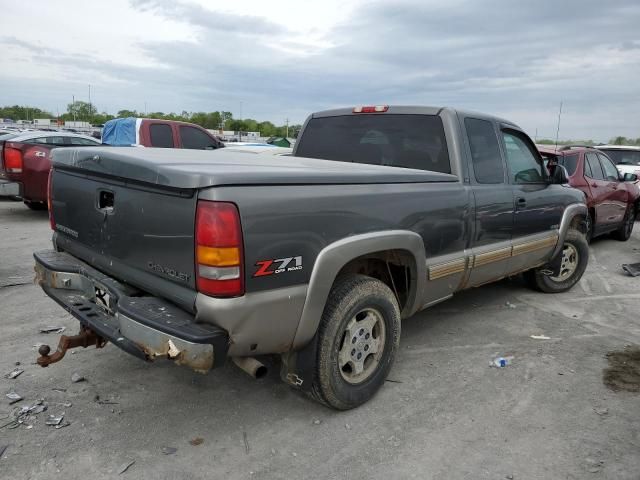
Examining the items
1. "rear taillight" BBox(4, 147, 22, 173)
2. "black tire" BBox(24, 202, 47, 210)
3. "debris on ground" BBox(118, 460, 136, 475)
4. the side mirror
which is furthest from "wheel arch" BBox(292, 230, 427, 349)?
"black tire" BBox(24, 202, 47, 210)

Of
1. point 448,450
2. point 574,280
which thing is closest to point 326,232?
point 448,450

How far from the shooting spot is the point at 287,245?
2.51 m

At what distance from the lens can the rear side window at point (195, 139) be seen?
1080 cm

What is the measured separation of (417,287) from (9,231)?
7.20 metres

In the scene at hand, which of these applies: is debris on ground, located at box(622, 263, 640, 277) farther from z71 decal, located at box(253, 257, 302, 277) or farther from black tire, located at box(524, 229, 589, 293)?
z71 decal, located at box(253, 257, 302, 277)

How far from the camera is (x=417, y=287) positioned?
3.50 metres

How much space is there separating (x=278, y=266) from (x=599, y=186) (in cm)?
738

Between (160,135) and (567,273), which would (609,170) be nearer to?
(567,273)

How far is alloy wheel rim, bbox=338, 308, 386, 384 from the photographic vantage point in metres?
3.07

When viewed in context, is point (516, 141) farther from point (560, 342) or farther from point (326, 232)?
point (326, 232)

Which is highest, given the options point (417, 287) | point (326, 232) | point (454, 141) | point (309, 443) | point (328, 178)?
point (454, 141)

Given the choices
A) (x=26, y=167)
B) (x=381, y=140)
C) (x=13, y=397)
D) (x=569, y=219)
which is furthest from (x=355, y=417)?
(x=26, y=167)

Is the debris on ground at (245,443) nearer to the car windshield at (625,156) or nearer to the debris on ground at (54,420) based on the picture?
the debris on ground at (54,420)

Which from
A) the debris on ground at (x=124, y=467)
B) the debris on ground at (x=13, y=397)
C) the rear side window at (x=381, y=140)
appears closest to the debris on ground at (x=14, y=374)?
the debris on ground at (x=13, y=397)
